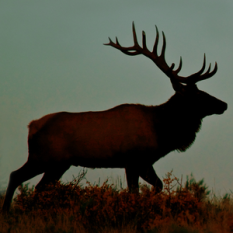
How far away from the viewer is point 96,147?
6.56 m

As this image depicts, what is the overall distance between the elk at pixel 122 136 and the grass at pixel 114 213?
25.4 inches

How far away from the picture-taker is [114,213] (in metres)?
5.04

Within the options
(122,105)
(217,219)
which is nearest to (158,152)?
(122,105)

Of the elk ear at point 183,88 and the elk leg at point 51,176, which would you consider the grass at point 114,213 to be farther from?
the elk ear at point 183,88

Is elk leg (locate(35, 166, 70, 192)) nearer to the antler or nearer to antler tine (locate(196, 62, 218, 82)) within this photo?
the antler

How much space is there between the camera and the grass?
484 cm

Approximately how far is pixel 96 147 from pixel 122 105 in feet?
3.04

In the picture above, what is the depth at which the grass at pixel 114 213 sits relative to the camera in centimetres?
484

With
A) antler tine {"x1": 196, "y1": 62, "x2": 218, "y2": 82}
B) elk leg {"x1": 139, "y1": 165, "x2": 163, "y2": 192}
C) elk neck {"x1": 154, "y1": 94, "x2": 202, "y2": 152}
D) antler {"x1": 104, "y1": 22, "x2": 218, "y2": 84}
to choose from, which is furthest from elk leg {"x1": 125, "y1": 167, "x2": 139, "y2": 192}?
antler tine {"x1": 196, "y1": 62, "x2": 218, "y2": 82}

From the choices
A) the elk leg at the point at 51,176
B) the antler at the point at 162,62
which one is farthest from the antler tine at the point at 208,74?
the elk leg at the point at 51,176

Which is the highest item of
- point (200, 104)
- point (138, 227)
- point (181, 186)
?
point (200, 104)

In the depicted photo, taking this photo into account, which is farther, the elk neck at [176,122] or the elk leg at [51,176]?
the elk neck at [176,122]

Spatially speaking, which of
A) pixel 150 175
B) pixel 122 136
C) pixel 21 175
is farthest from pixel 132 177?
pixel 21 175

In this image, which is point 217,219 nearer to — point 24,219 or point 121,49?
point 24,219
